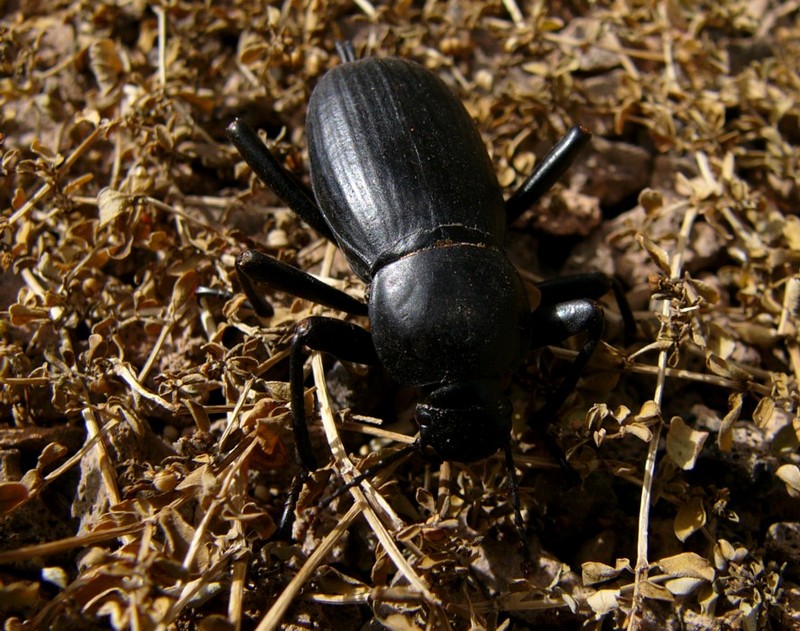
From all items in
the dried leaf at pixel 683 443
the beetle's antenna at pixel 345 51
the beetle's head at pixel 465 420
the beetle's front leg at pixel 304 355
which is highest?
the beetle's antenna at pixel 345 51

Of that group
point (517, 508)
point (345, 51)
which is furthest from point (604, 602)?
point (345, 51)

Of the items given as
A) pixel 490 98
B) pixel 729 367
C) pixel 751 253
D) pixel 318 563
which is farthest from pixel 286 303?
pixel 751 253

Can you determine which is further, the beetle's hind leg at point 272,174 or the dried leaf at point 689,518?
the beetle's hind leg at point 272,174

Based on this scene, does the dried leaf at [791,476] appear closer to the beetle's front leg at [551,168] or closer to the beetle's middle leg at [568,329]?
the beetle's middle leg at [568,329]

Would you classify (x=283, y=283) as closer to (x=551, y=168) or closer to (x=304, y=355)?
(x=304, y=355)

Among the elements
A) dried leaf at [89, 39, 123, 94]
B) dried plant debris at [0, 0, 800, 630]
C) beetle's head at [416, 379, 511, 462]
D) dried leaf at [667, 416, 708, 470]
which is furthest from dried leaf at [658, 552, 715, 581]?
dried leaf at [89, 39, 123, 94]

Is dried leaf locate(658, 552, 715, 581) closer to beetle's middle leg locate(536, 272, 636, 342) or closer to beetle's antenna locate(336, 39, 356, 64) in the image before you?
beetle's middle leg locate(536, 272, 636, 342)

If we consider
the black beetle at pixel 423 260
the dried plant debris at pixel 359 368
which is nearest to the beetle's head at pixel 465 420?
the black beetle at pixel 423 260
